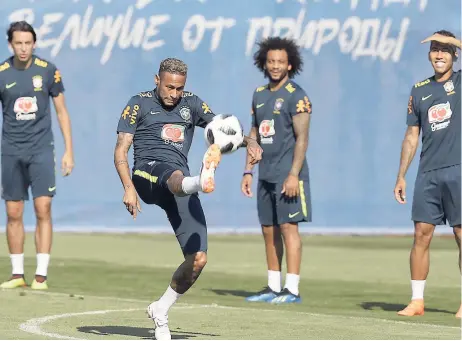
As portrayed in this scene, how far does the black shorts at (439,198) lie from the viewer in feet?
38.1

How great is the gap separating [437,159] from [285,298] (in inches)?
80.6

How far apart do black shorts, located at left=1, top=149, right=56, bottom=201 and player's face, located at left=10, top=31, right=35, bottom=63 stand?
98cm

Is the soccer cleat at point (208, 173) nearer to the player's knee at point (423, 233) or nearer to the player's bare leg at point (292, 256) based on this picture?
the player's knee at point (423, 233)

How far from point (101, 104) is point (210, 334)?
35.5 feet

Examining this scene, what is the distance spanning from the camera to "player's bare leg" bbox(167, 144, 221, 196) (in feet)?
28.6

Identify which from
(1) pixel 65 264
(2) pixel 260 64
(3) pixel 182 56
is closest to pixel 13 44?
(2) pixel 260 64

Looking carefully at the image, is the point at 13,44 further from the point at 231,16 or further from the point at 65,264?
Result: the point at 231,16

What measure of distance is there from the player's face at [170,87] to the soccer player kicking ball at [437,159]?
2834mm

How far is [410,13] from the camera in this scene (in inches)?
772

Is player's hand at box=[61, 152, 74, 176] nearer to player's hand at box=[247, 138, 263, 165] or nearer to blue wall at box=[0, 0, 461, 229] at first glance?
player's hand at box=[247, 138, 263, 165]

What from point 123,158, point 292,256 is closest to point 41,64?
point 292,256

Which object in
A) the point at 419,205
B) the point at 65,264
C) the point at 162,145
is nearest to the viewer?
the point at 162,145

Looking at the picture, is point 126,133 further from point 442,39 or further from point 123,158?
point 442,39

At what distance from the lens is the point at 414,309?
11.7 m
